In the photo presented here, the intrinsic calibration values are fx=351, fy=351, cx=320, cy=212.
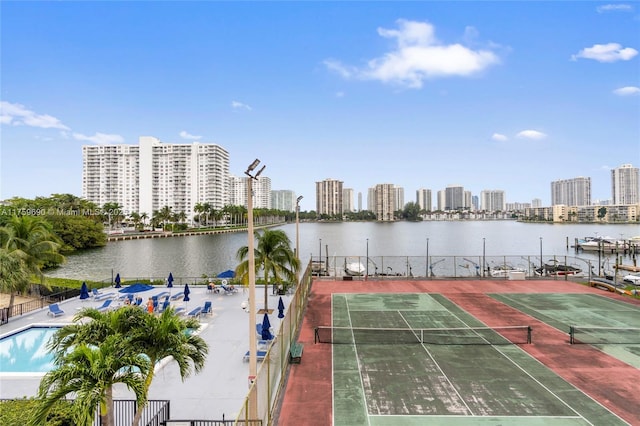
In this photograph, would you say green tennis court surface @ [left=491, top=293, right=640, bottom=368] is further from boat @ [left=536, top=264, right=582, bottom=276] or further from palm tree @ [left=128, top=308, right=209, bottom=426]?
palm tree @ [left=128, top=308, right=209, bottom=426]

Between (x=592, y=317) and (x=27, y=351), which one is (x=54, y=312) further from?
(x=592, y=317)

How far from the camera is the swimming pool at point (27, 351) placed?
14210 millimetres

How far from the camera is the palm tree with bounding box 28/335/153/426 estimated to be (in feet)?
19.9

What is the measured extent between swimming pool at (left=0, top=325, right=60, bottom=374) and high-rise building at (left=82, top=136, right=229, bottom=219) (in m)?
173

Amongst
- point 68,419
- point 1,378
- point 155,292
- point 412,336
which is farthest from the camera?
point 155,292

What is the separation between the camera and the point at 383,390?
11.3 metres

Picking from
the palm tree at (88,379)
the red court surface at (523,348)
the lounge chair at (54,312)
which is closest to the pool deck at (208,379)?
the lounge chair at (54,312)

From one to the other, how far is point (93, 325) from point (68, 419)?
1915mm

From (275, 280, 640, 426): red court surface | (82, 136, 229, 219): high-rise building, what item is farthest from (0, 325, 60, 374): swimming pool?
(82, 136, 229, 219): high-rise building

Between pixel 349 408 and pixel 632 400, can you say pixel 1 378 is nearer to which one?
pixel 349 408

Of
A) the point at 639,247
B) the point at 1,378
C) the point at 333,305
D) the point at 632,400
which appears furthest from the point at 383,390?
the point at 639,247

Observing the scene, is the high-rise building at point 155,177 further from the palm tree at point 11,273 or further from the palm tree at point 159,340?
the palm tree at point 159,340

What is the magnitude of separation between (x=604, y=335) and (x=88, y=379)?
20.5 meters

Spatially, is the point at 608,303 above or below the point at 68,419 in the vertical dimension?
below
